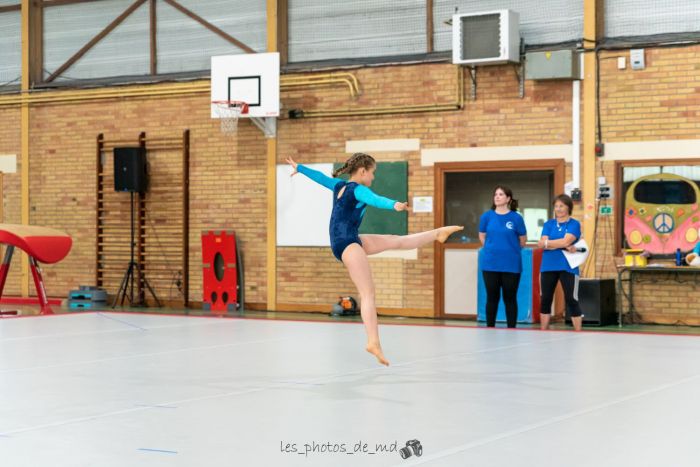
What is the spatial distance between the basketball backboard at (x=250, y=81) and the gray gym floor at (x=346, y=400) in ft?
17.1

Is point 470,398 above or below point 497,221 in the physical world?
below

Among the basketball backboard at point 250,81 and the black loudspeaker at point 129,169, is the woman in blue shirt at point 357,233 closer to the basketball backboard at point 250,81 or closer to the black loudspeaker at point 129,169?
the basketball backboard at point 250,81

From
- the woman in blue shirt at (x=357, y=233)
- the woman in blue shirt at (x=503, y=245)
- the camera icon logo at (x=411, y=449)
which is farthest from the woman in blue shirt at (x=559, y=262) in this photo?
the camera icon logo at (x=411, y=449)

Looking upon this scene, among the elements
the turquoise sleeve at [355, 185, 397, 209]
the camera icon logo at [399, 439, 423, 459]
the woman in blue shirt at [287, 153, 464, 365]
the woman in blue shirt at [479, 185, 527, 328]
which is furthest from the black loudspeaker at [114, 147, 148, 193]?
the camera icon logo at [399, 439, 423, 459]

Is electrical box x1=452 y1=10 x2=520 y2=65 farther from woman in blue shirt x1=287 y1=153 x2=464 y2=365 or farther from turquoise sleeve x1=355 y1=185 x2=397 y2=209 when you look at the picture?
turquoise sleeve x1=355 y1=185 x2=397 y2=209

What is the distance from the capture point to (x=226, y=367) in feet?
25.9

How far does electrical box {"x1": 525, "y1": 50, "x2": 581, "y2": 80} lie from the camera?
43.3 feet

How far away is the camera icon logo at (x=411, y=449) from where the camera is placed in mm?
4633

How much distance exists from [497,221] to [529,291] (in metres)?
2.60

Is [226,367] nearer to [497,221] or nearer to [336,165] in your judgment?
[497,221]

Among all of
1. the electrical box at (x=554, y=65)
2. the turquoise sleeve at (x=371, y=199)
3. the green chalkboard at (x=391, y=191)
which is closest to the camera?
the turquoise sleeve at (x=371, y=199)

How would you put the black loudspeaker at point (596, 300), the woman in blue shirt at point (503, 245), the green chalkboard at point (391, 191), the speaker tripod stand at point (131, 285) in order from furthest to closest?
the speaker tripod stand at point (131, 285), the green chalkboard at point (391, 191), the black loudspeaker at point (596, 300), the woman in blue shirt at point (503, 245)

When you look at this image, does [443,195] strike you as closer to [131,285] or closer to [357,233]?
[131,285]

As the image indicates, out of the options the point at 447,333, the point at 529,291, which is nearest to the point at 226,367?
the point at 447,333
